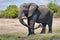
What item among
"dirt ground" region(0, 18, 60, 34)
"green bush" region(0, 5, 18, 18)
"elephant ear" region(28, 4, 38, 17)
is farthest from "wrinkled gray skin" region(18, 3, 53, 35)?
"green bush" region(0, 5, 18, 18)

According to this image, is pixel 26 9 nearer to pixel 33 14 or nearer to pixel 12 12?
pixel 33 14

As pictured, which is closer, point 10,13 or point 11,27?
point 11,27

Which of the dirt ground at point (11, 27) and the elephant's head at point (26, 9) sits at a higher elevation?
the elephant's head at point (26, 9)

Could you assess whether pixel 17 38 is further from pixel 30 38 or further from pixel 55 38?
pixel 55 38

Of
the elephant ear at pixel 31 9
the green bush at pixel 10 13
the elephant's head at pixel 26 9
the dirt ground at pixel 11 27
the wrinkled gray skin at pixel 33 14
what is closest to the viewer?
the elephant's head at pixel 26 9

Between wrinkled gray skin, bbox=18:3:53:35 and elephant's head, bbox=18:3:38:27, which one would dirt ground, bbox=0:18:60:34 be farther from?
elephant's head, bbox=18:3:38:27

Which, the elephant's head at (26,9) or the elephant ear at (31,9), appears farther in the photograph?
the elephant ear at (31,9)

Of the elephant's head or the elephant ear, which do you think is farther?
the elephant ear

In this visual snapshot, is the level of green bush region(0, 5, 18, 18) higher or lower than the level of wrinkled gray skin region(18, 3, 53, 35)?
lower

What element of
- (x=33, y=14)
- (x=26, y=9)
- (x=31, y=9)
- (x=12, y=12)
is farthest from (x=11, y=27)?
(x=12, y=12)

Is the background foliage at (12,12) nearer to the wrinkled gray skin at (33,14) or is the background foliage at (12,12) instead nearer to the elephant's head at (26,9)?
the wrinkled gray skin at (33,14)

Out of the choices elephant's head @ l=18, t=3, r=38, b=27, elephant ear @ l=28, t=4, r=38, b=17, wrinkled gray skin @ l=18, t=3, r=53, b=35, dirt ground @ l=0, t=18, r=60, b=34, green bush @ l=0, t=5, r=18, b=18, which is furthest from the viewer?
green bush @ l=0, t=5, r=18, b=18

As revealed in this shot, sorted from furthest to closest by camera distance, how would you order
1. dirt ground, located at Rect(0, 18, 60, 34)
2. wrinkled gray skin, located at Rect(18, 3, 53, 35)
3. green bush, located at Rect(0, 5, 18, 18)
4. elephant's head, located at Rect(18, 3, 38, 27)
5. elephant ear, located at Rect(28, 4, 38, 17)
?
1. green bush, located at Rect(0, 5, 18, 18)
2. dirt ground, located at Rect(0, 18, 60, 34)
3. elephant ear, located at Rect(28, 4, 38, 17)
4. wrinkled gray skin, located at Rect(18, 3, 53, 35)
5. elephant's head, located at Rect(18, 3, 38, 27)

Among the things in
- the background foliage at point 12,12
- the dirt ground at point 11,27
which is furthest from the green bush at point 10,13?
the dirt ground at point 11,27
